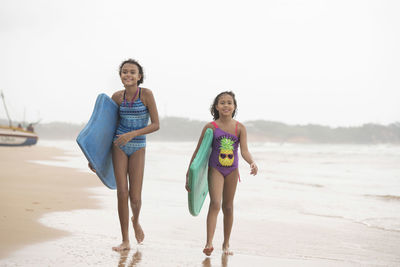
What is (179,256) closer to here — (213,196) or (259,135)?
(213,196)

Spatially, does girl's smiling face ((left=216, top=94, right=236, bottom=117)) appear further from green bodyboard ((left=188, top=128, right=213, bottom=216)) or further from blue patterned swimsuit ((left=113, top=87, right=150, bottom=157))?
blue patterned swimsuit ((left=113, top=87, right=150, bottom=157))

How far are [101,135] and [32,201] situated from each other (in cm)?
241

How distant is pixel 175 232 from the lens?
4.14 metres

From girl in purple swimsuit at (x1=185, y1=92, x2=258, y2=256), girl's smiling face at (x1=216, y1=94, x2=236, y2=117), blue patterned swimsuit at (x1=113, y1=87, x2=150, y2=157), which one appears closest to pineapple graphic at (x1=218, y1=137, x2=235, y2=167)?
girl in purple swimsuit at (x1=185, y1=92, x2=258, y2=256)

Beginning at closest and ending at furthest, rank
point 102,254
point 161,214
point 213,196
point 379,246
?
point 102,254, point 213,196, point 379,246, point 161,214

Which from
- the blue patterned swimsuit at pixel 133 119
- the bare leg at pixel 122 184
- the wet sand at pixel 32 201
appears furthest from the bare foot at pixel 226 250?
the wet sand at pixel 32 201

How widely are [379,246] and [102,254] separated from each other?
256cm

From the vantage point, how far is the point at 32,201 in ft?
17.3

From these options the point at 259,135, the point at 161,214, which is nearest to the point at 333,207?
the point at 161,214

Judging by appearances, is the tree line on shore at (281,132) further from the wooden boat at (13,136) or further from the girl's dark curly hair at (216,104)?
the girl's dark curly hair at (216,104)

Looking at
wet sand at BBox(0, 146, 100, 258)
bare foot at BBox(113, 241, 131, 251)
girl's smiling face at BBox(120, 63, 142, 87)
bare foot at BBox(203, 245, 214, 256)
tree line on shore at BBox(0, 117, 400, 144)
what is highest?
girl's smiling face at BBox(120, 63, 142, 87)

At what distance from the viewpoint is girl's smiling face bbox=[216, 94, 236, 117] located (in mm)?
3549

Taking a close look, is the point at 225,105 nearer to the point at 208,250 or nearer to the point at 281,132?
the point at 208,250

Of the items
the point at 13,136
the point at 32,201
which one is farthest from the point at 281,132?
the point at 32,201
